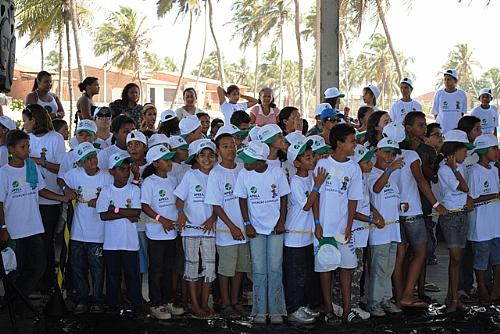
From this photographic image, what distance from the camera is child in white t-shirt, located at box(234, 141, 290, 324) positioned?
5.68 m

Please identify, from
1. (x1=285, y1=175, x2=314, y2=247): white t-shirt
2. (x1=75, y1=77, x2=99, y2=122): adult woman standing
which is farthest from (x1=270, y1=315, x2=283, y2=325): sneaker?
(x1=75, y1=77, x2=99, y2=122): adult woman standing

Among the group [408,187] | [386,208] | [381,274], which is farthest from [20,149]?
[408,187]

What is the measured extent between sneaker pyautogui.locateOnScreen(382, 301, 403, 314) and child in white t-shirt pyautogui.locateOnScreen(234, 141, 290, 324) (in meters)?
0.97

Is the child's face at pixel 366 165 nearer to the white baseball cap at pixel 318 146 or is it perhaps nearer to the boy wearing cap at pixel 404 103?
the white baseball cap at pixel 318 146

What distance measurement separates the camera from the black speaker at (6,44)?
372 centimetres

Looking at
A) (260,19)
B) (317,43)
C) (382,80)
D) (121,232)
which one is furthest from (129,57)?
(121,232)

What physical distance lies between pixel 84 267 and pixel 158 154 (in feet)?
4.20

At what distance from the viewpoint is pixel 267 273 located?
5.83 m

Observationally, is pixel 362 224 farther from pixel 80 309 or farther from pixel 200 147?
pixel 80 309

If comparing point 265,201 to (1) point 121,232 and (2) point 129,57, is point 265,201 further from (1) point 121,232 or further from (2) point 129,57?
(2) point 129,57

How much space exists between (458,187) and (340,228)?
50.4 inches

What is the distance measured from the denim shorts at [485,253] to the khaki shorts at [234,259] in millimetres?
2200

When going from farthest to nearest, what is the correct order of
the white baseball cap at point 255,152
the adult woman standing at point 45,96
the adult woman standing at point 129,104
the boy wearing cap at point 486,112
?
the boy wearing cap at point 486,112
the adult woman standing at point 45,96
the adult woman standing at point 129,104
the white baseball cap at point 255,152

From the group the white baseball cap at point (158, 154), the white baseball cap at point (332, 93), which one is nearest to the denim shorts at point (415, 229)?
the white baseball cap at point (158, 154)
